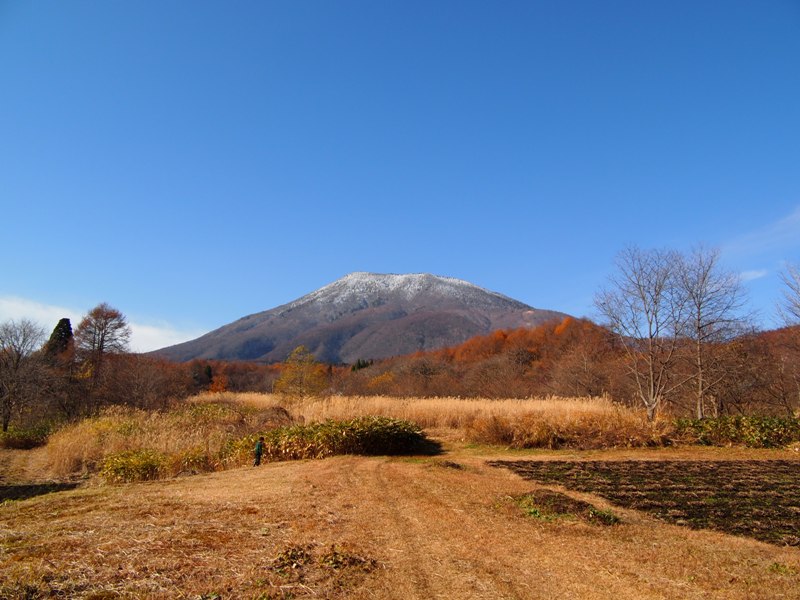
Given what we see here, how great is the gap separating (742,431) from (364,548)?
1345 centimetres

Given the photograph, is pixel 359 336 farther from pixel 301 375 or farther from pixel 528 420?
pixel 528 420

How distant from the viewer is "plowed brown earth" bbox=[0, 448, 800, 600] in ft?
11.6

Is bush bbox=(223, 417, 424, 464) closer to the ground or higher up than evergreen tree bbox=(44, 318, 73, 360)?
closer to the ground

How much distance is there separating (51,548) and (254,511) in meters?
2.12


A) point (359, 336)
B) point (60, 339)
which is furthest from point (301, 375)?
point (359, 336)

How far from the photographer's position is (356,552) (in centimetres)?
434

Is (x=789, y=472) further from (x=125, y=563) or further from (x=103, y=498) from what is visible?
(x=103, y=498)

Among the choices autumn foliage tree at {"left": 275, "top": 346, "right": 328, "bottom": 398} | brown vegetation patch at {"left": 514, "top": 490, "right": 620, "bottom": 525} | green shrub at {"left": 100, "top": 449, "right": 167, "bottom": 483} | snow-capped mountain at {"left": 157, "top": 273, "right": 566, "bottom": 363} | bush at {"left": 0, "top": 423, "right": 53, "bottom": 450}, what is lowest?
bush at {"left": 0, "top": 423, "right": 53, "bottom": 450}

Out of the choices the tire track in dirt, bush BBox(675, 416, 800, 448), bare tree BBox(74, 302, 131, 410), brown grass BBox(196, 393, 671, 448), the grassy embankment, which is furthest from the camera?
bare tree BBox(74, 302, 131, 410)

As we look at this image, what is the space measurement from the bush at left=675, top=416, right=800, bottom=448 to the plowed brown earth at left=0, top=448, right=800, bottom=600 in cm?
887

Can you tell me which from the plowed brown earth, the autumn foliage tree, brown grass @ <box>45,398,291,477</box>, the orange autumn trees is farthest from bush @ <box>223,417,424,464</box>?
the autumn foliage tree

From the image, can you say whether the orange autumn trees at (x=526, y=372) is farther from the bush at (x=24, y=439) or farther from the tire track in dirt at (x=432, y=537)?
the bush at (x=24, y=439)

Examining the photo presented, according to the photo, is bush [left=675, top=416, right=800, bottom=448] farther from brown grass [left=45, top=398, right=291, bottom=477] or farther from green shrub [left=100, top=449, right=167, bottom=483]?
green shrub [left=100, top=449, right=167, bottom=483]

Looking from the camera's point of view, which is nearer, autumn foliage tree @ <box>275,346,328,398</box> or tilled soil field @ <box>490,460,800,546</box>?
tilled soil field @ <box>490,460,800,546</box>
